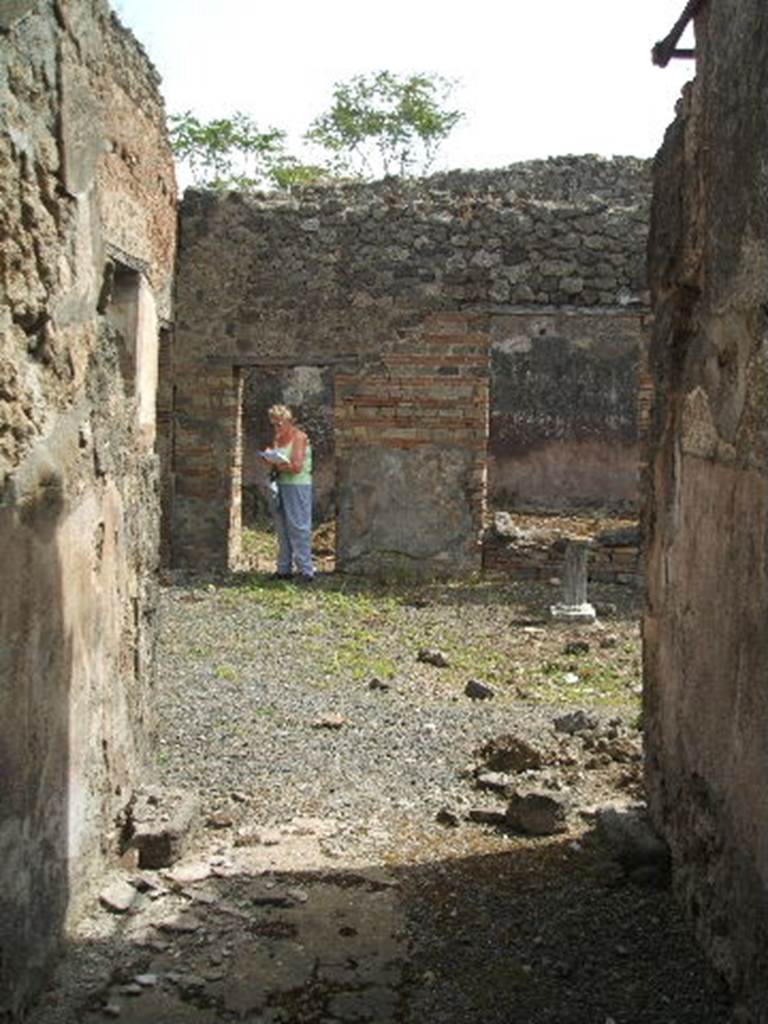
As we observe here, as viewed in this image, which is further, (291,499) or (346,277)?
(346,277)

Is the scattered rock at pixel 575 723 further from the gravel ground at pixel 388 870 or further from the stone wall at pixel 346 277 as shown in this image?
the stone wall at pixel 346 277

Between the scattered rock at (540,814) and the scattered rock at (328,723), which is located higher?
the scattered rock at (540,814)

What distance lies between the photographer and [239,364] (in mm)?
10984

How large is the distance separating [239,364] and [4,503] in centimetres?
851

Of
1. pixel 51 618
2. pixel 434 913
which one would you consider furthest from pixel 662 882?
pixel 51 618

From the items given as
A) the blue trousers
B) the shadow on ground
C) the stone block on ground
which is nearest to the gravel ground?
the shadow on ground

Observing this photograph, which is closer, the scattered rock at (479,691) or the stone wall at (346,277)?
the scattered rock at (479,691)

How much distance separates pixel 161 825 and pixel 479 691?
2879mm

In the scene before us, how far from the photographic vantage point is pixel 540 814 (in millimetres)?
4098

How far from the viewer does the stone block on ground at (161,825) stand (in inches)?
148

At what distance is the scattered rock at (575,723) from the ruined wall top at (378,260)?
583 centimetres

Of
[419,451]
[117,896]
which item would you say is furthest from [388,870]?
[419,451]

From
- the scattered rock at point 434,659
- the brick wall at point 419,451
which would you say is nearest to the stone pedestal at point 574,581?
the brick wall at point 419,451

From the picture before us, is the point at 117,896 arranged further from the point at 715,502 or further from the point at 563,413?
the point at 563,413
